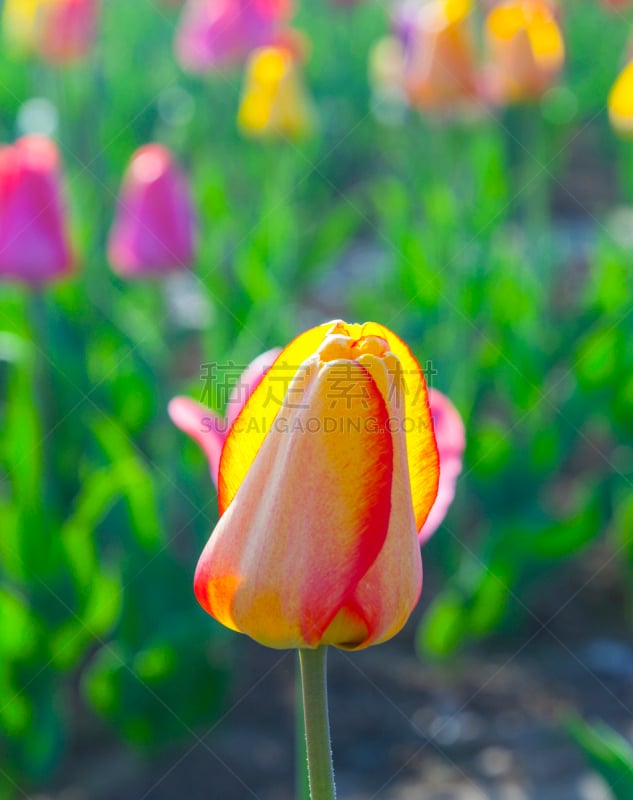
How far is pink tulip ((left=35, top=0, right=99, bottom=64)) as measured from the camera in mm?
2629

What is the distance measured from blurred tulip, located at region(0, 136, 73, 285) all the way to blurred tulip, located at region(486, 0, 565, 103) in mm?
947

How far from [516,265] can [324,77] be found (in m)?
2.82

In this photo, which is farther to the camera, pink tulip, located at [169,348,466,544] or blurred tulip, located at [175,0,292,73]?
blurred tulip, located at [175,0,292,73]

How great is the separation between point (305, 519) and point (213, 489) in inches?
41.8

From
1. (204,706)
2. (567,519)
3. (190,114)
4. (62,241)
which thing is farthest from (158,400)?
(190,114)

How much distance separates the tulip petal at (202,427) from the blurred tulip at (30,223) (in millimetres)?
1048

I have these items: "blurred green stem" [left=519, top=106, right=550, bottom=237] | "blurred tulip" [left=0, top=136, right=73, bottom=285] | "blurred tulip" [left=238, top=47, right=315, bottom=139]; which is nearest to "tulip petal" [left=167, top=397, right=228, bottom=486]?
"blurred tulip" [left=0, top=136, right=73, bottom=285]

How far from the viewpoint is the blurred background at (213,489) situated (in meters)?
1.44

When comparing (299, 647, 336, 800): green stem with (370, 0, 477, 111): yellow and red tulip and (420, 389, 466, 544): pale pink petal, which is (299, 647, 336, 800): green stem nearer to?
(420, 389, 466, 544): pale pink petal

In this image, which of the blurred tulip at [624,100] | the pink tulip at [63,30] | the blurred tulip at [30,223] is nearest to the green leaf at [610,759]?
the blurred tulip at [30,223]

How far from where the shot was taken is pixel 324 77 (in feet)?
15.5

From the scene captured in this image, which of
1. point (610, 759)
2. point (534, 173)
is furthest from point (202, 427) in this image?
point (534, 173)

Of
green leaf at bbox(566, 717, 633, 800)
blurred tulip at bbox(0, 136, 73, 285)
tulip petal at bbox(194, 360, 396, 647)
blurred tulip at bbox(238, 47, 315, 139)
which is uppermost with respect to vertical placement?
blurred tulip at bbox(238, 47, 315, 139)

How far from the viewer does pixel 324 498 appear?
0.49 metres
